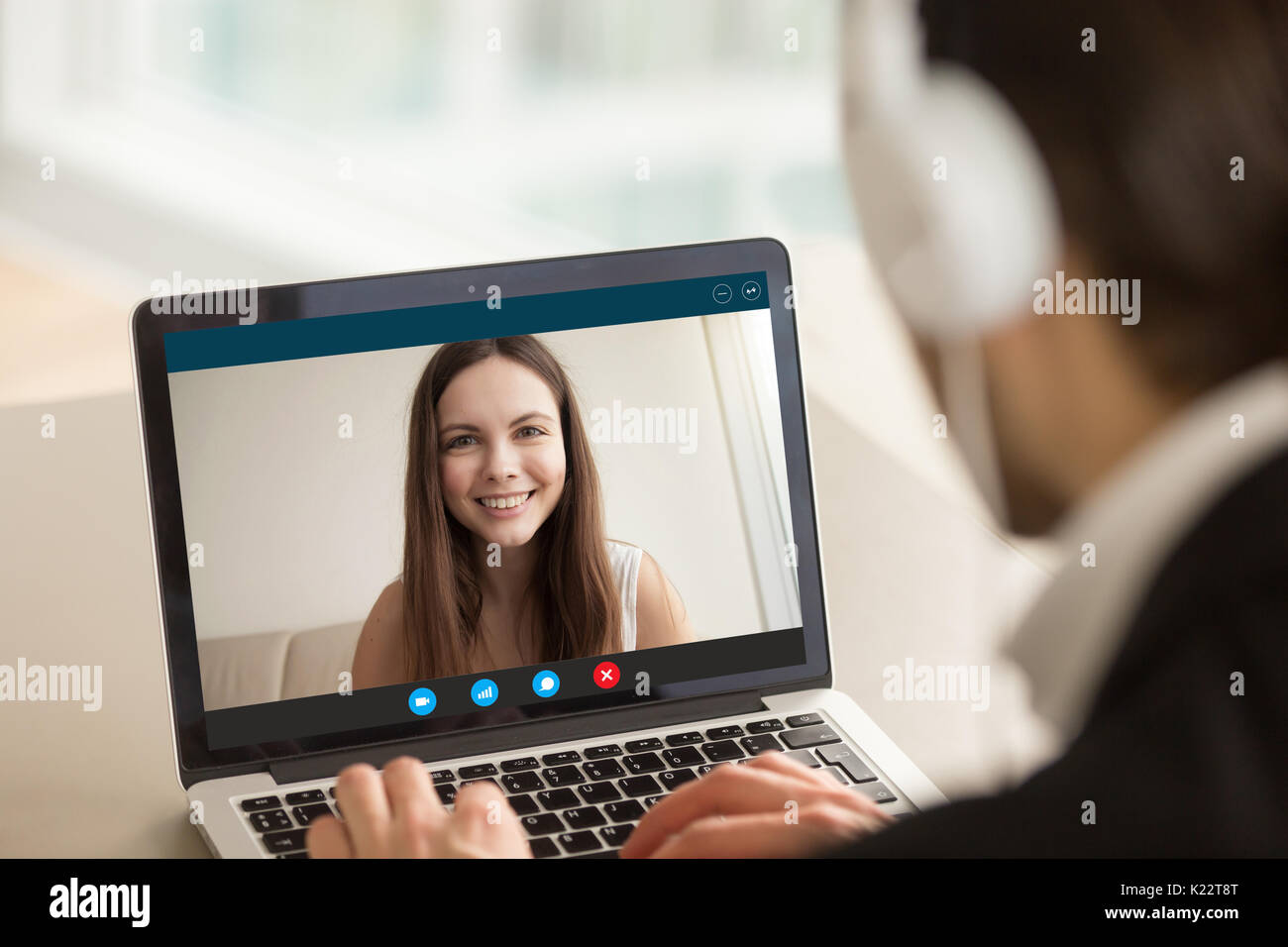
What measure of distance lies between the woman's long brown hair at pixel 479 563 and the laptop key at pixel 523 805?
8cm

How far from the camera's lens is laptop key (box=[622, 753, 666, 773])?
0.60 meters

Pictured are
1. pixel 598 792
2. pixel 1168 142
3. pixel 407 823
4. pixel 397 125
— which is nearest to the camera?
pixel 1168 142

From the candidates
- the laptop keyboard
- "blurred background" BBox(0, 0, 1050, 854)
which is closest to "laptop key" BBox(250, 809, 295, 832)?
the laptop keyboard

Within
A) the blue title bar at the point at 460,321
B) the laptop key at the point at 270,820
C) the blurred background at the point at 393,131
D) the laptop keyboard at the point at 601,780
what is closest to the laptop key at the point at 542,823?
the laptop keyboard at the point at 601,780

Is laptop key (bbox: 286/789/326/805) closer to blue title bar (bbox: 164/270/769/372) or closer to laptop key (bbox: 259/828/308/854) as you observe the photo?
laptop key (bbox: 259/828/308/854)

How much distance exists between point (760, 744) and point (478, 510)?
188 mm

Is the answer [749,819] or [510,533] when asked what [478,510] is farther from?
[749,819]

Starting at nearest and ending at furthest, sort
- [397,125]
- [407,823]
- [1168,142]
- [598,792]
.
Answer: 1. [1168,142]
2. [407,823]
3. [598,792]
4. [397,125]

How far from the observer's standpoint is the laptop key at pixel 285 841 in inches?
21.1

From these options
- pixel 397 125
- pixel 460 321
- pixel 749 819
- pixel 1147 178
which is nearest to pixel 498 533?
pixel 460 321

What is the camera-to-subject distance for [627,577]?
2.08 ft

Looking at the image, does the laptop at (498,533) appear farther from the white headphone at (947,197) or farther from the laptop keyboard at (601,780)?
the white headphone at (947,197)

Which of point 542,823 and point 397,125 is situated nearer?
point 542,823

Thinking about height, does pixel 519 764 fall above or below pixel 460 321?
below
